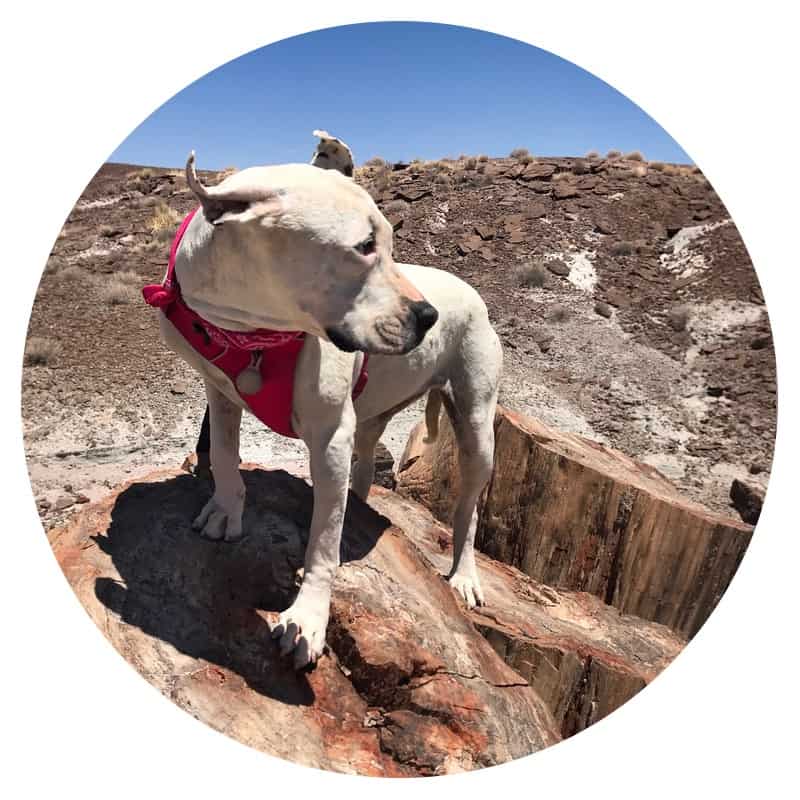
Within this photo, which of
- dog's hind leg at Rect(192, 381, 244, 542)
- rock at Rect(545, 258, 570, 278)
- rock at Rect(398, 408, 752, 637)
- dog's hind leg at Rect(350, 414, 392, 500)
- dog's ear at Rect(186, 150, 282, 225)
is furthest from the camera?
rock at Rect(545, 258, 570, 278)

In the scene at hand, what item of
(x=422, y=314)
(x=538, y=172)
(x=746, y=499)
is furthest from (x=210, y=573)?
(x=538, y=172)

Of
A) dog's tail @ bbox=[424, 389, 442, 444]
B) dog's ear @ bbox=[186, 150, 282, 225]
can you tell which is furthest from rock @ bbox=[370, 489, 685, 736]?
dog's ear @ bbox=[186, 150, 282, 225]

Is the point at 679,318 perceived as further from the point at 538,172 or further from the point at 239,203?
the point at 239,203

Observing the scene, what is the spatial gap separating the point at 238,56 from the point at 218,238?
0.99 meters

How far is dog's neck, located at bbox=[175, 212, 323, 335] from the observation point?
174cm

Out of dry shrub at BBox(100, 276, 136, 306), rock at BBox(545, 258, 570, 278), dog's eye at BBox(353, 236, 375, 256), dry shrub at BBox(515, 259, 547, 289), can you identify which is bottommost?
dry shrub at BBox(100, 276, 136, 306)

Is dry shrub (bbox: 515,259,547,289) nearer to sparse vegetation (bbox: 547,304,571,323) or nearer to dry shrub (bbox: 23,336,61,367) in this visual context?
sparse vegetation (bbox: 547,304,571,323)

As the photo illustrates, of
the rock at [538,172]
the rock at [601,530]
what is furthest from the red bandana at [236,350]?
the rock at [538,172]

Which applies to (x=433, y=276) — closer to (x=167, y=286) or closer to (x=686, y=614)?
(x=167, y=286)

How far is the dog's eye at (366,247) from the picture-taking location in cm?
169

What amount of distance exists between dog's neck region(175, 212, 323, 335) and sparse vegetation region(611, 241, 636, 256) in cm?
651

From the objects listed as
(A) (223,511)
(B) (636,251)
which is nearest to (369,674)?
(A) (223,511)

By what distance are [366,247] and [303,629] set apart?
1.21 meters

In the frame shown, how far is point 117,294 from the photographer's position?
6.27m
